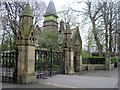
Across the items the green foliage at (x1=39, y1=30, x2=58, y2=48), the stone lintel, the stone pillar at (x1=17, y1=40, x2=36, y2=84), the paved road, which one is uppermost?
the green foliage at (x1=39, y1=30, x2=58, y2=48)

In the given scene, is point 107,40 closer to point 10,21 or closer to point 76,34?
point 10,21

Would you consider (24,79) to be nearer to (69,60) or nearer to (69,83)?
(69,83)

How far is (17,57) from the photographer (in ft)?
40.4

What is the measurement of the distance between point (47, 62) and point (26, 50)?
4.83m

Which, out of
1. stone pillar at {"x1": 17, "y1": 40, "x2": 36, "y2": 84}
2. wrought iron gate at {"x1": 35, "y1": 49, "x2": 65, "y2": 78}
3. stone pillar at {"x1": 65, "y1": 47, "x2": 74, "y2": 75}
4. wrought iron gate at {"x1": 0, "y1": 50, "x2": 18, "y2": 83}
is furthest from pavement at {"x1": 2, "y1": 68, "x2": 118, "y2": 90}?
stone pillar at {"x1": 65, "y1": 47, "x2": 74, "y2": 75}

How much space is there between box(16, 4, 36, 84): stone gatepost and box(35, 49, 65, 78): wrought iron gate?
206cm

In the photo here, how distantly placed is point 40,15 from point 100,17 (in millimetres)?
9276

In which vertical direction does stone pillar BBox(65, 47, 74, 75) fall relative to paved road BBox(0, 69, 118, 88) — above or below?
above

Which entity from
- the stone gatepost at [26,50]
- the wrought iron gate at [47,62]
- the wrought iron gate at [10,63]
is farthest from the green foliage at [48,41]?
the stone gatepost at [26,50]

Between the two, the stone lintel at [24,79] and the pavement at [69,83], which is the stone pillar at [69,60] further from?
the stone lintel at [24,79]

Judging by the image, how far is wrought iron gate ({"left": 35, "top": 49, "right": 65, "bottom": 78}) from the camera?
15250 mm

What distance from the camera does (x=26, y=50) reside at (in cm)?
1207

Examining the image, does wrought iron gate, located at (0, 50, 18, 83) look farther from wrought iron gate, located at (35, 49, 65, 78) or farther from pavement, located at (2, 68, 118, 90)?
wrought iron gate, located at (35, 49, 65, 78)

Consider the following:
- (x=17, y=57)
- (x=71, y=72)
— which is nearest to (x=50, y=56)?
(x=71, y=72)
